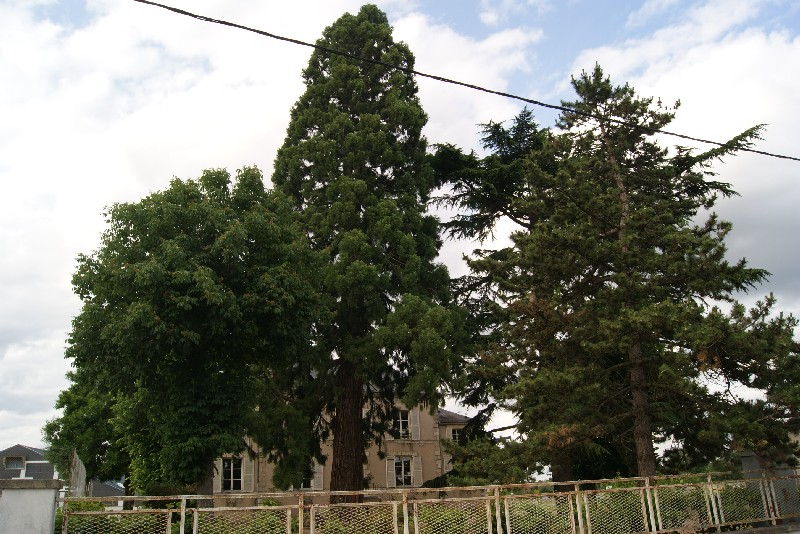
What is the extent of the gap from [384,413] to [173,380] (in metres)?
9.25

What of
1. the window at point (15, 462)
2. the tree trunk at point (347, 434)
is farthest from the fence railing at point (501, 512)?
the window at point (15, 462)

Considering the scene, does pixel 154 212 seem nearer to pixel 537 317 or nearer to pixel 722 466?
pixel 537 317

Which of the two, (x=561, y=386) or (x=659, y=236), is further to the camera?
(x=659, y=236)

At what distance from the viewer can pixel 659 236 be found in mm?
18984

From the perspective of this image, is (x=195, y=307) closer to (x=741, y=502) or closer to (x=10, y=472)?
(x=741, y=502)

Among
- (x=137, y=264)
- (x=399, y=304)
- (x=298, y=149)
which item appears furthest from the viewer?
(x=298, y=149)

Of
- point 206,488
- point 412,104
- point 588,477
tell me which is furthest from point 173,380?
point 588,477

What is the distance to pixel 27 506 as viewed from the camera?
9750 mm

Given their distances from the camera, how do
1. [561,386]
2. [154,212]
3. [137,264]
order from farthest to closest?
[154,212] < [137,264] < [561,386]

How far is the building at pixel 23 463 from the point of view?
6438cm

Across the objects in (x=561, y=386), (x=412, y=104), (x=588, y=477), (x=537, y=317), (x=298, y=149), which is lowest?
(x=588, y=477)

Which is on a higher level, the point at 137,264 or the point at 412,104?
the point at 412,104

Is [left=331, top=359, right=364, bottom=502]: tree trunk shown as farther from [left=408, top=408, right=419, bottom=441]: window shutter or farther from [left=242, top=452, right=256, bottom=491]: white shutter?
[left=408, top=408, right=419, bottom=441]: window shutter

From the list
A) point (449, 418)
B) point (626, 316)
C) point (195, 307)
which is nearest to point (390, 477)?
point (449, 418)
